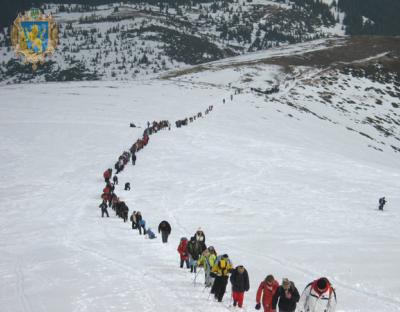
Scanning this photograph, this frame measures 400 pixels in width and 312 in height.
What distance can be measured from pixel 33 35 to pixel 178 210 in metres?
23.1

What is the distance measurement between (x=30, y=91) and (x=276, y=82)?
2075 inches

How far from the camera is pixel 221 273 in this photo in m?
10.8

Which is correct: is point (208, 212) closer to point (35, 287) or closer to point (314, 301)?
point (35, 287)

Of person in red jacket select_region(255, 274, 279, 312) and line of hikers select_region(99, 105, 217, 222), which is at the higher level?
person in red jacket select_region(255, 274, 279, 312)

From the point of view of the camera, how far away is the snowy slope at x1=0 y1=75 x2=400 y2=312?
12367 mm

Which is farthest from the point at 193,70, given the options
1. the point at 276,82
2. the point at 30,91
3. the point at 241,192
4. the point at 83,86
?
the point at 241,192

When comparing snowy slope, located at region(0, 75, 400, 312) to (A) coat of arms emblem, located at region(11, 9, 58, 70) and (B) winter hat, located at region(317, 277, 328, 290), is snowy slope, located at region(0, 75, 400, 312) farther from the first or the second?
(A) coat of arms emblem, located at region(11, 9, 58, 70)

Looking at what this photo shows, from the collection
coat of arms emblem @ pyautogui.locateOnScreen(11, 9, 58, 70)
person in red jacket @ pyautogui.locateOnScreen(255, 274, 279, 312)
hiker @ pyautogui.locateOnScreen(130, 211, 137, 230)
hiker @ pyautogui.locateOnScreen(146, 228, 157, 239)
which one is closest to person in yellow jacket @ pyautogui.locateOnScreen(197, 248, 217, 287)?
person in red jacket @ pyautogui.locateOnScreen(255, 274, 279, 312)

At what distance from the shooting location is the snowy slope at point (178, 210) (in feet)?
40.6

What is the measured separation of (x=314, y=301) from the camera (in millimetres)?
8633

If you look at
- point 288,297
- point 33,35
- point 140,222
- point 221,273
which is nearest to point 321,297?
point 288,297

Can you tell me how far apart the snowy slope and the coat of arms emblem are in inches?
310

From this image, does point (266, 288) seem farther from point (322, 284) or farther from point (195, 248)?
point (195, 248)

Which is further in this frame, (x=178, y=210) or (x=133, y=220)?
(x=178, y=210)
